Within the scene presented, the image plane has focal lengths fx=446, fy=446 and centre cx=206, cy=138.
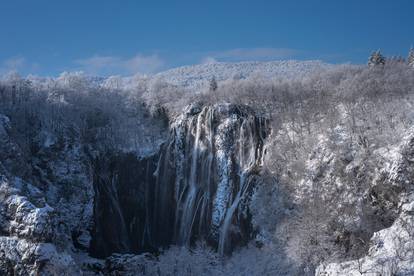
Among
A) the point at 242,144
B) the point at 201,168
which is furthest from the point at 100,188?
Result: the point at 242,144

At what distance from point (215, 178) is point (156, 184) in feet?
30.6

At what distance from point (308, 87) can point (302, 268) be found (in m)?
36.2

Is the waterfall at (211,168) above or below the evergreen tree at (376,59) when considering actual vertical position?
below

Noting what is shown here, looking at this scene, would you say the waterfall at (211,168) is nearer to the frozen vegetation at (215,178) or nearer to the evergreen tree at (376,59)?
the frozen vegetation at (215,178)

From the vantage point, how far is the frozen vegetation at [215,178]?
40.8 meters

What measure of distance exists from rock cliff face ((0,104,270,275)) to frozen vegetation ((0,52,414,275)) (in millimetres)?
166

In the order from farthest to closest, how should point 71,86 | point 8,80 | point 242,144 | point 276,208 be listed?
point 71,86, point 8,80, point 242,144, point 276,208

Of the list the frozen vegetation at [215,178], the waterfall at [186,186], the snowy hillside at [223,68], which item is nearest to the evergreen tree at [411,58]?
the frozen vegetation at [215,178]

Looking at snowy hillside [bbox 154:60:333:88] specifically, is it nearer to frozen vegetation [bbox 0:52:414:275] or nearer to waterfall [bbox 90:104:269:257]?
frozen vegetation [bbox 0:52:414:275]

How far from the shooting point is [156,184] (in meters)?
61.3

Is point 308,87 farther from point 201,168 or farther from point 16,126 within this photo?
point 16,126

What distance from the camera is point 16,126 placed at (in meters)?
61.9

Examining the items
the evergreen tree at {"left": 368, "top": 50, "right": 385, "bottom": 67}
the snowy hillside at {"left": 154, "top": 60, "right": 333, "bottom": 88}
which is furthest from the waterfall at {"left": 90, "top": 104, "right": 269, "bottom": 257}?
the snowy hillside at {"left": 154, "top": 60, "right": 333, "bottom": 88}

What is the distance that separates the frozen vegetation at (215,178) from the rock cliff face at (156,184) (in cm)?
17
